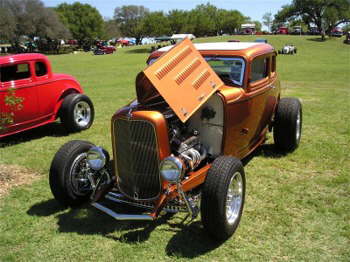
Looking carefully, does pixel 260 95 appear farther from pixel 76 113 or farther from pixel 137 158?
pixel 76 113

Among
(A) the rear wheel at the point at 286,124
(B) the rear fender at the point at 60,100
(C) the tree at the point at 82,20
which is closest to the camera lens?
(A) the rear wheel at the point at 286,124

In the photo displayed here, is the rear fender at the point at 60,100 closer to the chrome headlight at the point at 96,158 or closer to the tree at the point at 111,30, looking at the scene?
the chrome headlight at the point at 96,158

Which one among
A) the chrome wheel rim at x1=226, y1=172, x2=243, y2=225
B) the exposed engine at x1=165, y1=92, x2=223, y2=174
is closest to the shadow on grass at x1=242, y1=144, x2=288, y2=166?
the exposed engine at x1=165, y1=92, x2=223, y2=174

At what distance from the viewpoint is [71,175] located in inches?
173

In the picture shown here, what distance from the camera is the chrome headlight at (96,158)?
422cm

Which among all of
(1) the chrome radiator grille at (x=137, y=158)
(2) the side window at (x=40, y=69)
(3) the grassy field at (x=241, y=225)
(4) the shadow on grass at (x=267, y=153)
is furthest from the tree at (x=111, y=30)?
(1) the chrome radiator grille at (x=137, y=158)

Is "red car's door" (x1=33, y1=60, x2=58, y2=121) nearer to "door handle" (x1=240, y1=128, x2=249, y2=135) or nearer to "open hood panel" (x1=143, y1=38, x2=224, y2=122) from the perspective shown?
"open hood panel" (x1=143, y1=38, x2=224, y2=122)

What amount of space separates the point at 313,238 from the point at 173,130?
1934 mm

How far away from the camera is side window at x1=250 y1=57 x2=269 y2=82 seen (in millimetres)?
5345

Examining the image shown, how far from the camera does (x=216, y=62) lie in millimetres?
5125

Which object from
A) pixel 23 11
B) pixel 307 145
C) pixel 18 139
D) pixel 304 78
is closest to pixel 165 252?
pixel 307 145

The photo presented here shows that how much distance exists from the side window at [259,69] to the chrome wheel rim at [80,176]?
2643 millimetres

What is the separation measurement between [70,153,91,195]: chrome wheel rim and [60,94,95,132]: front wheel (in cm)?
369

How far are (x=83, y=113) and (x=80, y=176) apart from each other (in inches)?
171
